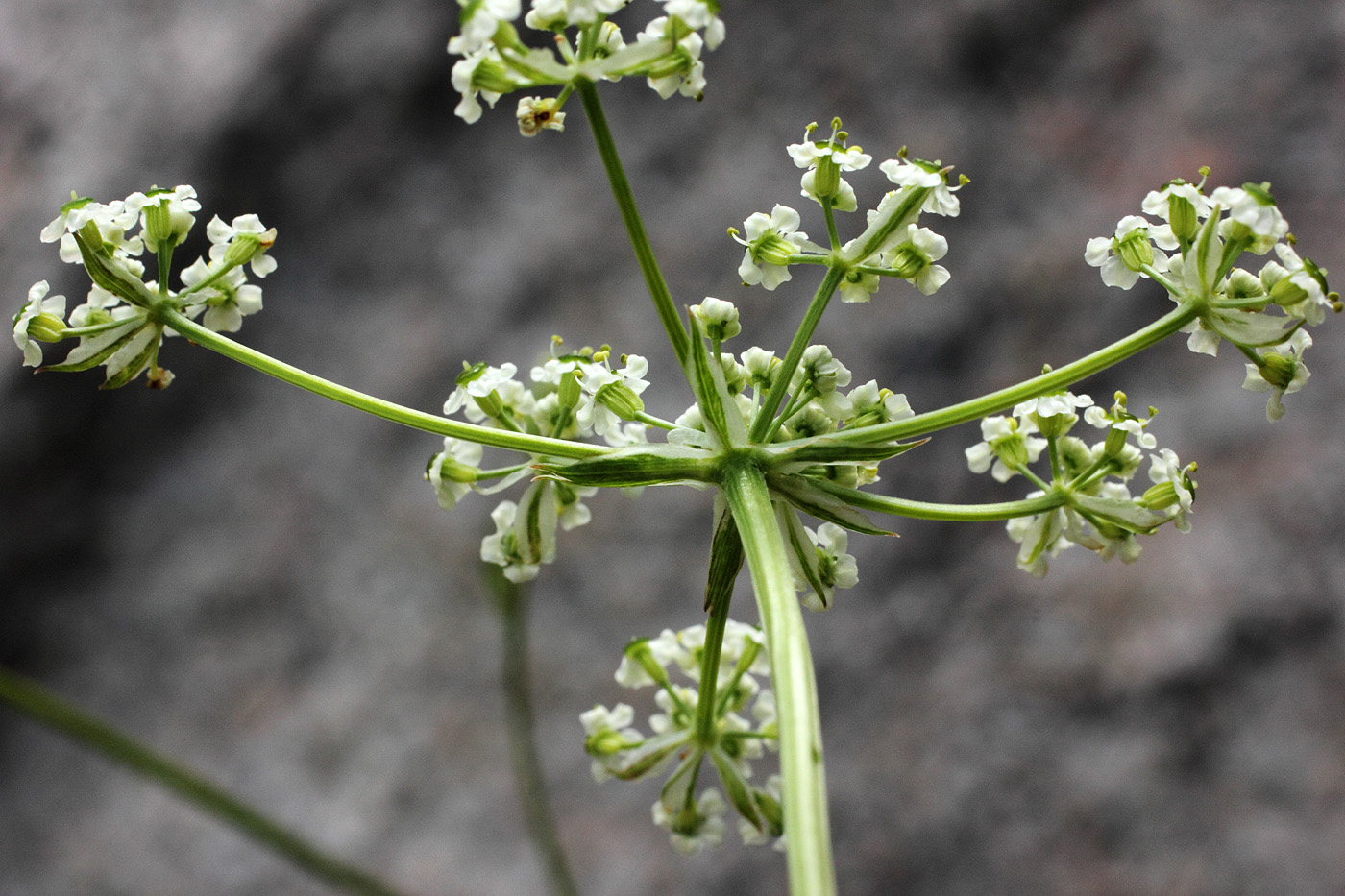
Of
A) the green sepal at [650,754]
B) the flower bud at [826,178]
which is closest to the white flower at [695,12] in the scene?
the flower bud at [826,178]

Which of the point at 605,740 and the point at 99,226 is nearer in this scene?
the point at 99,226

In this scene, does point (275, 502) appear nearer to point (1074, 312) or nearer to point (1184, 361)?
Result: point (1074, 312)

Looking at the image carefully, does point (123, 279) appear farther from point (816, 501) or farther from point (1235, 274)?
point (1235, 274)

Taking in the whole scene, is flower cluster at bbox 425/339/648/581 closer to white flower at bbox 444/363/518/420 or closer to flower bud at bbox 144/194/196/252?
white flower at bbox 444/363/518/420

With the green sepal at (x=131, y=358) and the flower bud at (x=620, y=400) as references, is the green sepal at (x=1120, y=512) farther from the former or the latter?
the green sepal at (x=131, y=358)

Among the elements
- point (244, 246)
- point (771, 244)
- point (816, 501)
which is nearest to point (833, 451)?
point (816, 501)

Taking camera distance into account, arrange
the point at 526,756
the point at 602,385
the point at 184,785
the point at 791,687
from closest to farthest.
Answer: the point at 791,687
the point at 602,385
the point at 184,785
the point at 526,756
